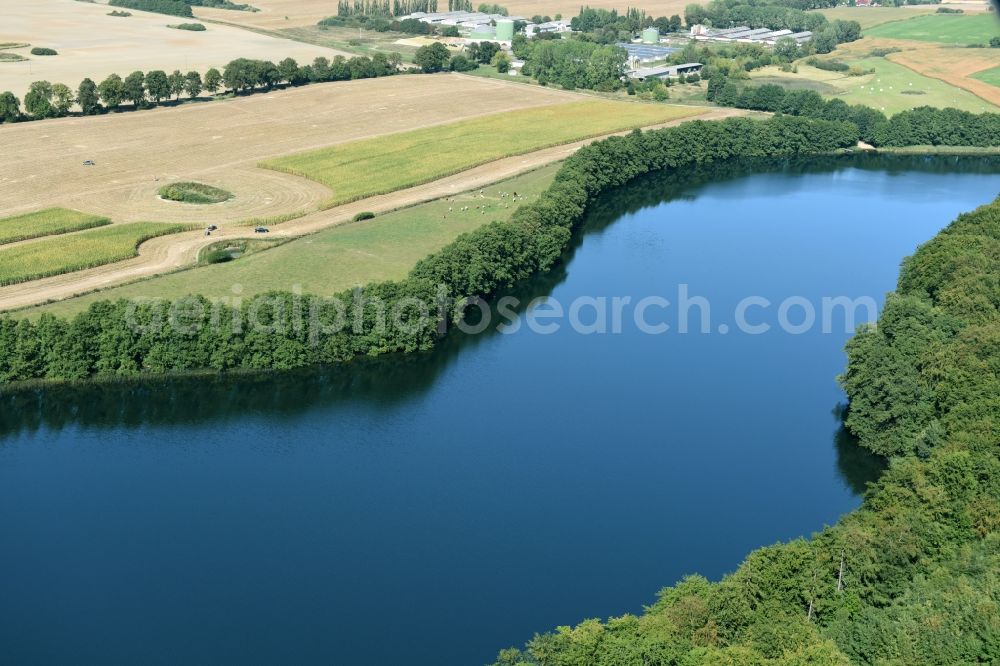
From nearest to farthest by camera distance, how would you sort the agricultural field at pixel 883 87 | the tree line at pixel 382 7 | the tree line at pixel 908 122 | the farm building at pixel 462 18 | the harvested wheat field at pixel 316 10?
the tree line at pixel 908 122 < the agricultural field at pixel 883 87 < the harvested wheat field at pixel 316 10 < the farm building at pixel 462 18 < the tree line at pixel 382 7

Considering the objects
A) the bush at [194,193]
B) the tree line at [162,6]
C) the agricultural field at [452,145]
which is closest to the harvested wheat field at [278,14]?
the tree line at [162,6]

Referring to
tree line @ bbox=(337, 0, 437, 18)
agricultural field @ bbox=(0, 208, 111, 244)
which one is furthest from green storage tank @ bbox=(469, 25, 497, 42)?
agricultural field @ bbox=(0, 208, 111, 244)

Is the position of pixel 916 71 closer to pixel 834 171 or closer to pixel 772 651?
pixel 834 171

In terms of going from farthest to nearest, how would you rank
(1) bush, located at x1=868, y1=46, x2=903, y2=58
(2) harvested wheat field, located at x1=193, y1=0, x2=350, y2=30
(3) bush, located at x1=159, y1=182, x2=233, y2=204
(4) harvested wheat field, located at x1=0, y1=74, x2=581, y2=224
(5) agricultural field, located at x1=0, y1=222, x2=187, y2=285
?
(2) harvested wheat field, located at x1=193, y1=0, x2=350, y2=30
(1) bush, located at x1=868, y1=46, x2=903, y2=58
(3) bush, located at x1=159, y1=182, x2=233, y2=204
(4) harvested wheat field, located at x1=0, y1=74, x2=581, y2=224
(5) agricultural field, located at x1=0, y1=222, x2=187, y2=285

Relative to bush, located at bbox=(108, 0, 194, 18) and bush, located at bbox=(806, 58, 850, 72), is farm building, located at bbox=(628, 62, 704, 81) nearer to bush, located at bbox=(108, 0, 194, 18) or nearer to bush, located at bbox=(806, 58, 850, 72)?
bush, located at bbox=(806, 58, 850, 72)

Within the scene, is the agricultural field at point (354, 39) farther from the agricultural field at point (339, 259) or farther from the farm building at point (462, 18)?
Answer: the agricultural field at point (339, 259)

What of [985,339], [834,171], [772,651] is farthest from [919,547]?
[834,171]
